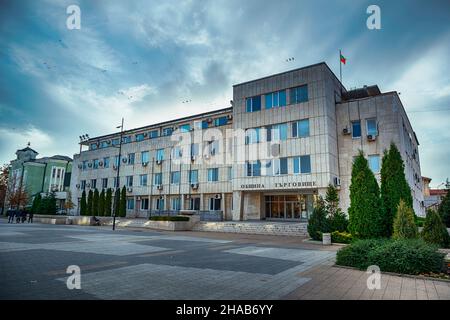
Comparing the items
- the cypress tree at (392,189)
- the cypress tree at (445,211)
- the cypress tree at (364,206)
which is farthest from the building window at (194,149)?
the cypress tree at (445,211)

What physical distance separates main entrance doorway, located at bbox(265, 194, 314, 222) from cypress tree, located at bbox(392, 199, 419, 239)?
18105mm

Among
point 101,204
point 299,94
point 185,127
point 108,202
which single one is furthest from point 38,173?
point 299,94

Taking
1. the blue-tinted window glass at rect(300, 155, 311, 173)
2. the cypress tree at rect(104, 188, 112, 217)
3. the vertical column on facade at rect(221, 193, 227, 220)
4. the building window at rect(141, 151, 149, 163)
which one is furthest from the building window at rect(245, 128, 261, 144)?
the cypress tree at rect(104, 188, 112, 217)

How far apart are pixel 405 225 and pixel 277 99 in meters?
21.3

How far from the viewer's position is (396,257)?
854 cm

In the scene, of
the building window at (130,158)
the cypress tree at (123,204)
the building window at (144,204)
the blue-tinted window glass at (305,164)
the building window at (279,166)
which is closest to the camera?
the blue-tinted window glass at (305,164)

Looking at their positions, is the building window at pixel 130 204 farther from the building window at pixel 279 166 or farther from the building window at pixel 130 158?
the building window at pixel 279 166

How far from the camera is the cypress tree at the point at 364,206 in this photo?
50.2 ft

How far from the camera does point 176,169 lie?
39938mm

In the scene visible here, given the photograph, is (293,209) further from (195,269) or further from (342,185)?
(195,269)

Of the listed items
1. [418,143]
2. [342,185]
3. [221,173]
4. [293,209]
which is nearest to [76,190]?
[221,173]

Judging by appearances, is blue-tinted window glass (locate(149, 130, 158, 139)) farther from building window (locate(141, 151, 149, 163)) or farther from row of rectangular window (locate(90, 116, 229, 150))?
building window (locate(141, 151, 149, 163))

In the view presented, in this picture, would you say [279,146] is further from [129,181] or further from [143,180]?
[129,181]
